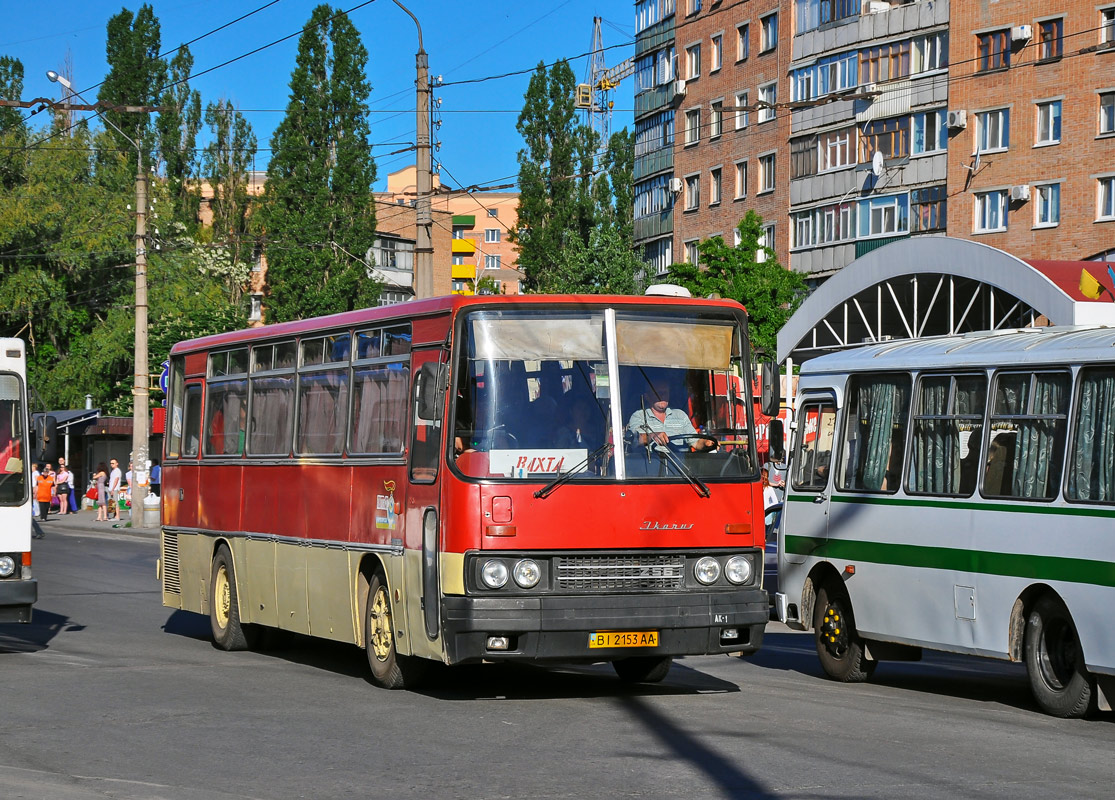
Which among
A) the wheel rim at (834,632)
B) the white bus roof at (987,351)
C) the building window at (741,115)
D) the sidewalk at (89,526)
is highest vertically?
the building window at (741,115)

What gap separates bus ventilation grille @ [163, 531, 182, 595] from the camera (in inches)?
692

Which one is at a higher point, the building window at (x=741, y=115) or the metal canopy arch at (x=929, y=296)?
the building window at (x=741, y=115)

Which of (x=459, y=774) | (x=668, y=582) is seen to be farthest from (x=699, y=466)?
(x=459, y=774)

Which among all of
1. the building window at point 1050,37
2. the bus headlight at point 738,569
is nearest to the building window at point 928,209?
the building window at point 1050,37

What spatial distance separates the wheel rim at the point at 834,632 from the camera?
14141 millimetres

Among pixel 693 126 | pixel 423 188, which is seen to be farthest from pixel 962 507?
pixel 693 126

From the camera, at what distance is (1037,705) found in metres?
12.1

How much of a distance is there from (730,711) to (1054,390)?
10.4 feet

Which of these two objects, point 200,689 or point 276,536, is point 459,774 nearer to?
point 200,689

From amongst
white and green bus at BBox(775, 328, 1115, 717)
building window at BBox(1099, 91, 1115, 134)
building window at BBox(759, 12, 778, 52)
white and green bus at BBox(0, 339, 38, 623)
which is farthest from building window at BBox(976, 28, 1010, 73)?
white and green bus at BBox(0, 339, 38, 623)

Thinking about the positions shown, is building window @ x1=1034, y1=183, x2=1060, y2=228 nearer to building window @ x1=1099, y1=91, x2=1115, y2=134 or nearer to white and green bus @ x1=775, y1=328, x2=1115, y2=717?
building window @ x1=1099, y1=91, x2=1115, y2=134

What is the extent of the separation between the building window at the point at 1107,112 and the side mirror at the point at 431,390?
39.4 metres

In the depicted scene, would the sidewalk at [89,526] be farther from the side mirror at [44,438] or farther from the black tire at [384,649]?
the black tire at [384,649]

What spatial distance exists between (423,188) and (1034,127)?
2916 centimetres
